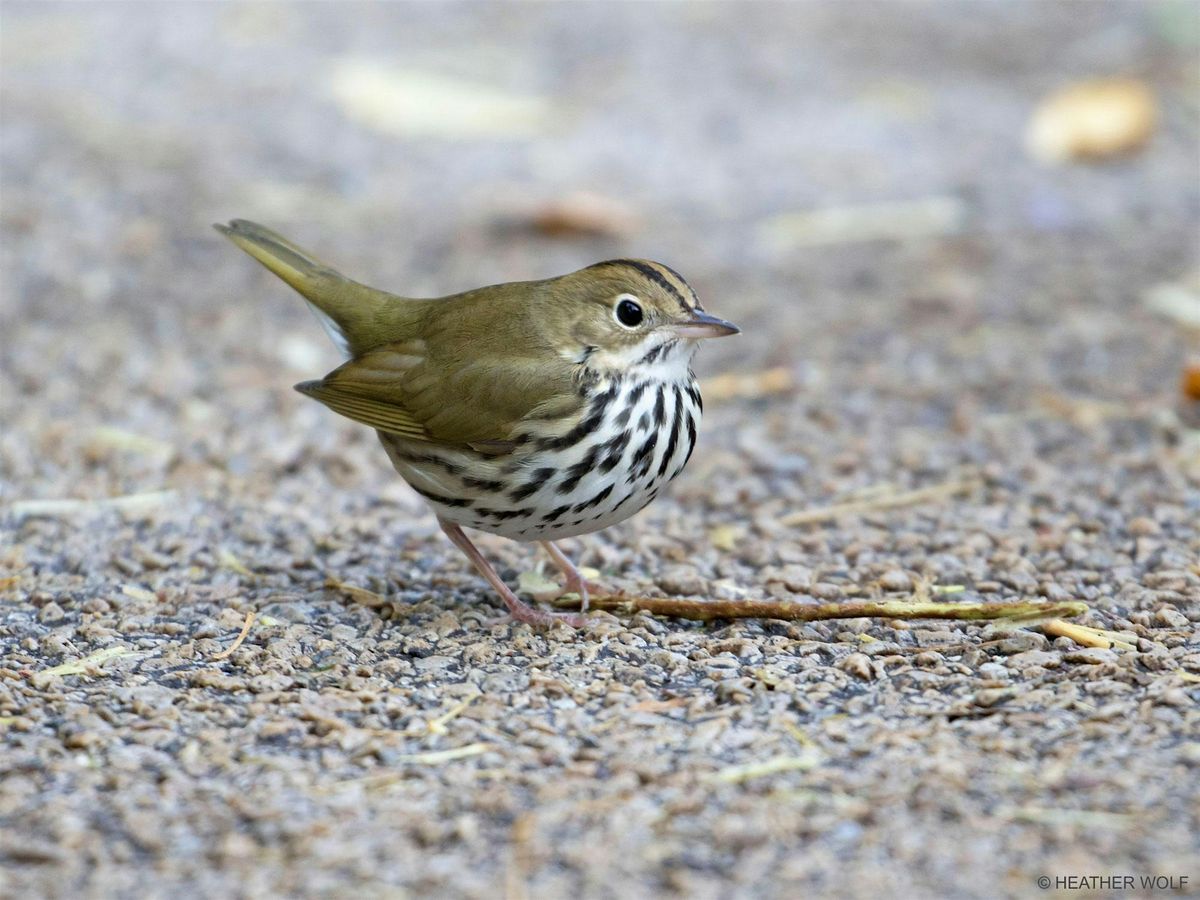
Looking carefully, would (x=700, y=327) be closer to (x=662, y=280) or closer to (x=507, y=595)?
(x=662, y=280)

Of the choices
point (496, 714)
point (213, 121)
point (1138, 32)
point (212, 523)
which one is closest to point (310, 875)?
point (496, 714)

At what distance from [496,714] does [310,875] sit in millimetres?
773

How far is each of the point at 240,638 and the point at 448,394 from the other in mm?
860

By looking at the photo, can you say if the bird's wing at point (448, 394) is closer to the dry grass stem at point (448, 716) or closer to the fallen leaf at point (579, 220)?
the dry grass stem at point (448, 716)

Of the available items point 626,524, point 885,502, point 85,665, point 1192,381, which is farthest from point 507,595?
point 1192,381

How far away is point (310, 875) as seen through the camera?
2717 mm

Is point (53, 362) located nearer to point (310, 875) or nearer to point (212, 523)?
point (212, 523)

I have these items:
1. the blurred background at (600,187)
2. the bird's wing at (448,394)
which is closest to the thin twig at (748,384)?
the blurred background at (600,187)

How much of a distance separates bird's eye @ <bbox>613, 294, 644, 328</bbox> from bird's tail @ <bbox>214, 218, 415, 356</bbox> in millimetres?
769

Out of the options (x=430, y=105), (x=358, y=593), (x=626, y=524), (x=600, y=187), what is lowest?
(x=358, y=593)

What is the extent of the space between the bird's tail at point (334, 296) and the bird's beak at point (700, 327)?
93 centimetres

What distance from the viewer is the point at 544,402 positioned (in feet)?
12.9

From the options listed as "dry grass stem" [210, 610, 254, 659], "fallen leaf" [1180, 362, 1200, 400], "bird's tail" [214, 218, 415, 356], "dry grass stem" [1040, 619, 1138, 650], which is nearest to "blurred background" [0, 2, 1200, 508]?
"fallen leaf" [1180, 362, 1200, 400]

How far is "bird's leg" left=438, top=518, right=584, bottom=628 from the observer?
13.2ft
